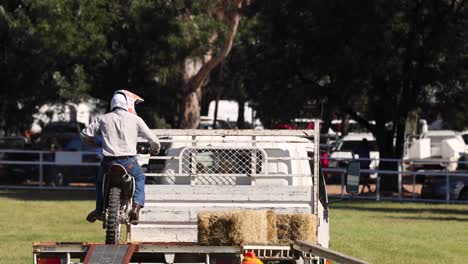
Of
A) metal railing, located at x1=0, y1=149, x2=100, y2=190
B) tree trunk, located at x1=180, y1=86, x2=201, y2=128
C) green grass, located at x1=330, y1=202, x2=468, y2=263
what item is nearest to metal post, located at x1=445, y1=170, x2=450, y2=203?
green grass, located at x1=330, y1=202, x2=468, y2=263

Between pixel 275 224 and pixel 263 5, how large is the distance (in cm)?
2442

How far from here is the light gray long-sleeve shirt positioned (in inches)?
447

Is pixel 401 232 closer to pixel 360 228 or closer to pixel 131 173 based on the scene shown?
pixel 360 228

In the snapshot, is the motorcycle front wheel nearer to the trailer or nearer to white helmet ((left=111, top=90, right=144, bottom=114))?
the trailer

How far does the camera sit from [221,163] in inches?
495

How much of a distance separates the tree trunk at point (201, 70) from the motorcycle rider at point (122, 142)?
26.0 m

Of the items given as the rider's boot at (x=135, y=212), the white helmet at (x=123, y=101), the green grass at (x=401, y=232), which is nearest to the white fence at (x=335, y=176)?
the green grass at (x=401, y=232)

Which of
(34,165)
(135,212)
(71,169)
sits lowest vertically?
(135,212)

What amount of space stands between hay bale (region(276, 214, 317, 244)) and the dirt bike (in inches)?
59.0

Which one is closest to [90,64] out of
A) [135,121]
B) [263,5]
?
[263,5]

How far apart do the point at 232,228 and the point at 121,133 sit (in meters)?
1.72

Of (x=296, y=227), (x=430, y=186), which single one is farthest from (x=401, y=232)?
(x=296, y=227)

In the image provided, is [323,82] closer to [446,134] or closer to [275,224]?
[446,134]

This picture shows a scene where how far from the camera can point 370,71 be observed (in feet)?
107
